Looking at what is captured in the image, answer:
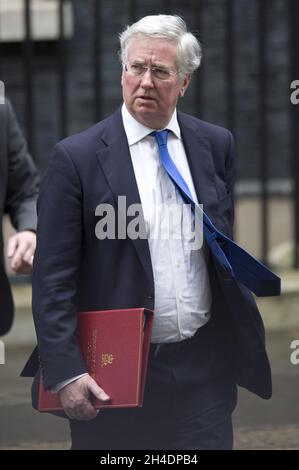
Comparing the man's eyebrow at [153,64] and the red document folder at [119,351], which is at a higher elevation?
the man's eyebrow at [153,64]

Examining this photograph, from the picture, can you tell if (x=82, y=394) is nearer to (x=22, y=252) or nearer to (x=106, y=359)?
(x=106, y=359)

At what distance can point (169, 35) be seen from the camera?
12.5 feet

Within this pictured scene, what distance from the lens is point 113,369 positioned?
3.85 m

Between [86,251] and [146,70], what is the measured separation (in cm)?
53

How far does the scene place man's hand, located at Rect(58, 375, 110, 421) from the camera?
150 inches

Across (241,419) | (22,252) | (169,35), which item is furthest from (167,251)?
(241,419)

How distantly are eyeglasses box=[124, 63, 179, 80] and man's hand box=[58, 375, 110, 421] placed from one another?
0.84 meters

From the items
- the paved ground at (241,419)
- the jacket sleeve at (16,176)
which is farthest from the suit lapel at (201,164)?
the paved ground at (241,419)

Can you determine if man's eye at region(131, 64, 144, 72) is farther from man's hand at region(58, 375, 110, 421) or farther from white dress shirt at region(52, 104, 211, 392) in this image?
man's hand at region(58, 375, 110, 421)

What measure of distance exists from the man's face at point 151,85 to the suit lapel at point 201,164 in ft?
0.40

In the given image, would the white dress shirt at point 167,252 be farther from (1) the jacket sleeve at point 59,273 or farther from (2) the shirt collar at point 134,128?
(1) the jacket sleeve at point 59,273

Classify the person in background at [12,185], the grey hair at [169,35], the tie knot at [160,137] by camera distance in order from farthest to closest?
the person in background at [12,185] → the tie knot at [160,137] → the grey hair at [169,35]

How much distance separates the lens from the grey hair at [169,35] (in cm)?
381

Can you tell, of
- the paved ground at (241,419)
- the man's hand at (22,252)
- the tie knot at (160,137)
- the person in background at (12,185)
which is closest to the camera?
the tie knot at (160,137)
